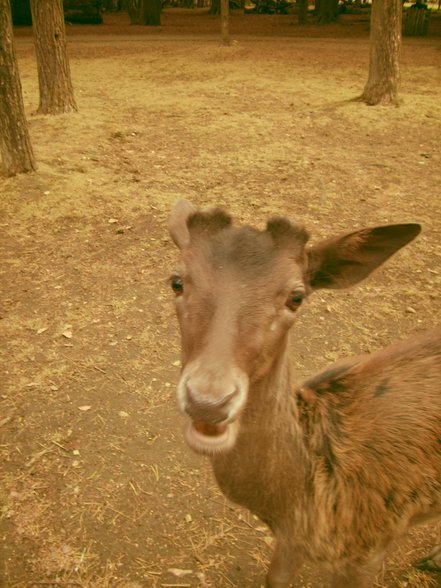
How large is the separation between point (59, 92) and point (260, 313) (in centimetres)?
909

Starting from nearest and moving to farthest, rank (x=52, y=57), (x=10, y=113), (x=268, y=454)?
(x=268, y=454) → (x=10, y=113) → (x=52, y=57)

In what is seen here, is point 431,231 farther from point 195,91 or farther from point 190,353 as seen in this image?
point 195,91

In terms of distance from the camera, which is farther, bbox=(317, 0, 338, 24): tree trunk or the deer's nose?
bbox=(317, 0, 338, 24): tree trunk

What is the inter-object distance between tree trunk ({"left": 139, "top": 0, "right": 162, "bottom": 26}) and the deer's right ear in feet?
92.1

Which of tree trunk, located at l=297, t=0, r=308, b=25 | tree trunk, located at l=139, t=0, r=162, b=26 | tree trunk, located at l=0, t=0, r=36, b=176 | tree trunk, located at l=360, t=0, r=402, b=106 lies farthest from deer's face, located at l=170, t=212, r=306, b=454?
tree trunk, located at l=297, t=0, r=308, b=25

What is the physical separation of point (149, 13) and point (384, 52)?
21.0 m

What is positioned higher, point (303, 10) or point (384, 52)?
point (303, 10)

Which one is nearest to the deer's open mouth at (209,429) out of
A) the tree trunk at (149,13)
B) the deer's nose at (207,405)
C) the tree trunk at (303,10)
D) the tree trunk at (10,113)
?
the deer's nose at (207,405)

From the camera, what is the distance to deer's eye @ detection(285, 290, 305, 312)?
86.2 inches

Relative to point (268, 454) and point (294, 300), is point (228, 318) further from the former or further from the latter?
point (268, 454)

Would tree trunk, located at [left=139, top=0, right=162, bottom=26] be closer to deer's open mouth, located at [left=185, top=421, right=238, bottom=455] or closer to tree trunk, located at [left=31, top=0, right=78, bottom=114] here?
tree trunk, located at [left=31, top=0, right=78, bottom=114]

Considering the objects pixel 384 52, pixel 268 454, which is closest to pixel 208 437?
pixel 268 454

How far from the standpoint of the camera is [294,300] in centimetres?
221

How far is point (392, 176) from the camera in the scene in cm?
760
